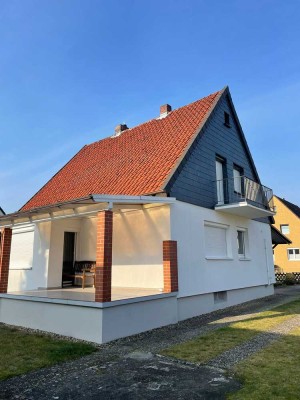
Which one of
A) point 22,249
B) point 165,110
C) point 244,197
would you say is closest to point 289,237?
point 244,197

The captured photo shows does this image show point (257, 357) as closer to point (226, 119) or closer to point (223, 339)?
point (223, 339)

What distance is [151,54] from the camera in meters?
10.8

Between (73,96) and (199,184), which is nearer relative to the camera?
(199,184)

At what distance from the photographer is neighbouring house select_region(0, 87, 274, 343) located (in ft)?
24.9

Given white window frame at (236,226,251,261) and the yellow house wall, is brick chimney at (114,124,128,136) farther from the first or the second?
the yellow house wall

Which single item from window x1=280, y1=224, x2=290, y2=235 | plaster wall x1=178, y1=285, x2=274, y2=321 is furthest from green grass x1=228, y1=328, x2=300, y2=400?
window x1=280, y1=224, x2=290, y2=235

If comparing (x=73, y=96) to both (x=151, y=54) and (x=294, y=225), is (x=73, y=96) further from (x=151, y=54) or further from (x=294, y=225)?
(x=294, y=225)

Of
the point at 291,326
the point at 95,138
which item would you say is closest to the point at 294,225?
the point at 95,138

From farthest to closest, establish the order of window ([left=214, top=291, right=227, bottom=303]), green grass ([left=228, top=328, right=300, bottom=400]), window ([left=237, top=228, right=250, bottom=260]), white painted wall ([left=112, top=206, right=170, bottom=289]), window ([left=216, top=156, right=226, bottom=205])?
window ([left=237, top=228, right=250, bottom=260]), window ([left=216, top=156, right=226, bottom=205]), window ([left=214, top=291, right=227, bottom=303]), white painted wall ([left=112, top=206, right=170, bottom=289]), green grass ([left=228, top=328, right=300, bottom=400])

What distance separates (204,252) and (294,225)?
2613 cm

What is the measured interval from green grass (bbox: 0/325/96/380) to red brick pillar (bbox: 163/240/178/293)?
117 inches

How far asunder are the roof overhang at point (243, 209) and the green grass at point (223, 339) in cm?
386

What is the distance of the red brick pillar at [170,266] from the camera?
875 centimetres

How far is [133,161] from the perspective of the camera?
40.2ft
